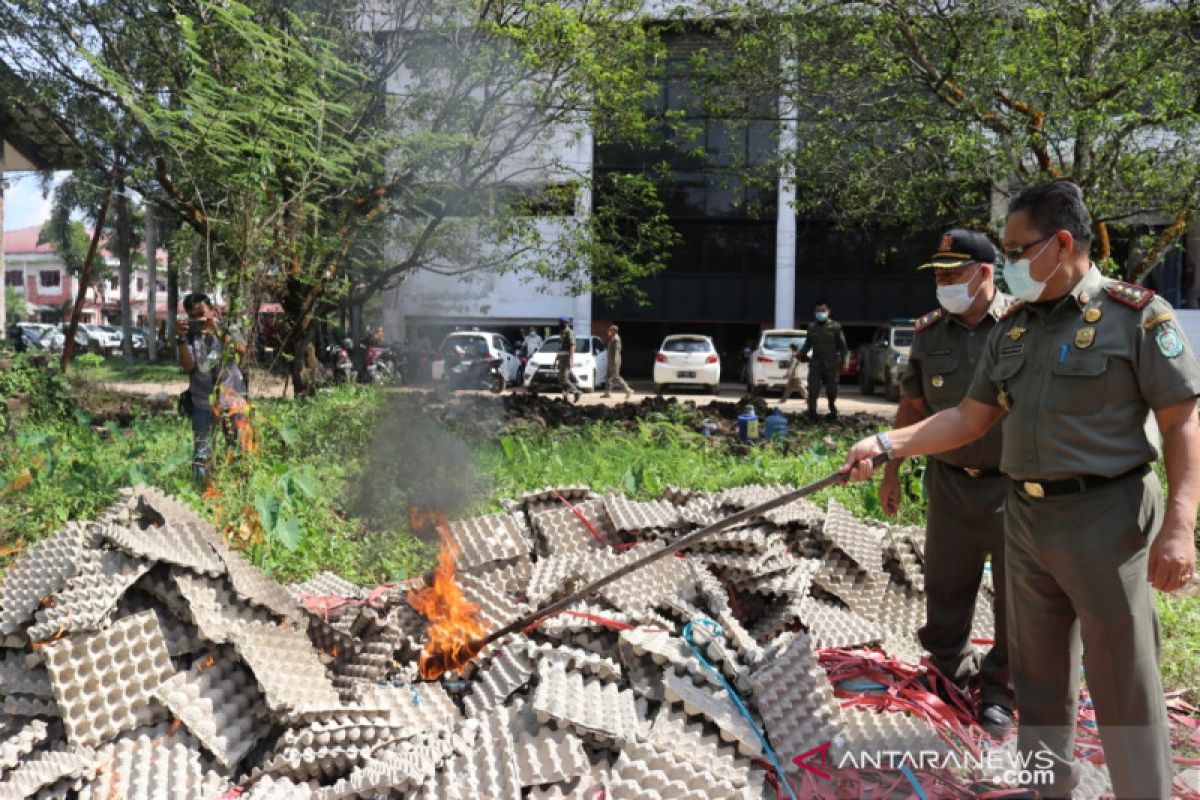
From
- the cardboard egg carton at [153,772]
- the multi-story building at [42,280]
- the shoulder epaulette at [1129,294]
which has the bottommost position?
the cardboard egg carton at [153,772]

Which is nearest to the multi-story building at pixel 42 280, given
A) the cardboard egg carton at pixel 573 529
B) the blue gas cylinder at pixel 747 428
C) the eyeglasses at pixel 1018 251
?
the blue gas cylinder at pixel 747 428

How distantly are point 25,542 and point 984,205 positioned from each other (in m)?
11.4

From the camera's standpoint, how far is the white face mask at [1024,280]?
2986 millimetres

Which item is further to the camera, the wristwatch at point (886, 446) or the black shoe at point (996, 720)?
the black shoe at point (996, 720)

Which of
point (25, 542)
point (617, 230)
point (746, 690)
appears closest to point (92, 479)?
Result: point (25, 542)

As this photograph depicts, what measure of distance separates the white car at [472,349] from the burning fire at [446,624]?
249 inches

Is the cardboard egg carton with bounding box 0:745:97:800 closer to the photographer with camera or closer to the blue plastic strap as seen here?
the blue plastic strap

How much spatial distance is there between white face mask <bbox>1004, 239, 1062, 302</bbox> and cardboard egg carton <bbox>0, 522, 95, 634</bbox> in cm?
384

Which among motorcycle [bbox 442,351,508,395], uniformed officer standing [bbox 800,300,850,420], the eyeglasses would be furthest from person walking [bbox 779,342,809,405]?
the eyeglasses

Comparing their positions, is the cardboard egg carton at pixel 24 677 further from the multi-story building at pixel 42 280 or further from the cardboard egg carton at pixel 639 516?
the multi-story building at pixel 42 280

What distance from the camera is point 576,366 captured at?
66.1ft

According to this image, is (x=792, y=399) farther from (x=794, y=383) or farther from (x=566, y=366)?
→ (x=566, y=366)

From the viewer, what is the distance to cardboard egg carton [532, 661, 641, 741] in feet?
10.8

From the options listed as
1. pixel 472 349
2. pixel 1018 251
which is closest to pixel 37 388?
pixel 472 349
